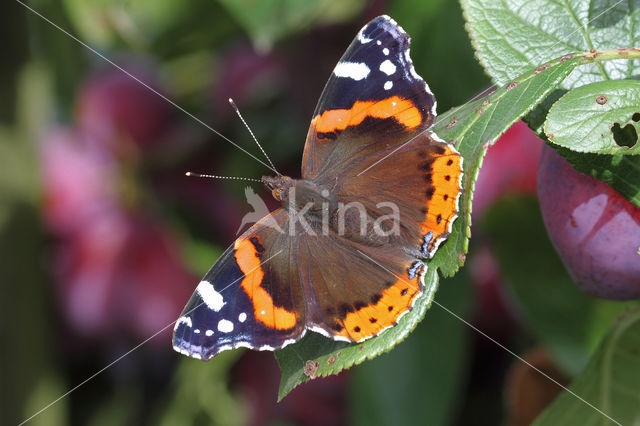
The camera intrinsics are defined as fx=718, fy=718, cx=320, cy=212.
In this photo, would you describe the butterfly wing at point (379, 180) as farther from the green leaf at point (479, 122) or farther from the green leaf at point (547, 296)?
the green leaf at point (547, 296)

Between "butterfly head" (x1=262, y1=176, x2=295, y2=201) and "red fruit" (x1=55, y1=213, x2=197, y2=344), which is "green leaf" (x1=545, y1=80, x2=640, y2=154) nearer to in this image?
"butterfly head" (x1=262, y1=176, x2=295, y2=201)

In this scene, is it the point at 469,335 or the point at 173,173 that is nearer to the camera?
the point at 469,335

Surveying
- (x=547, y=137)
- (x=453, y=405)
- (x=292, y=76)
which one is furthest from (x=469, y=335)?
(x=547, y=137)

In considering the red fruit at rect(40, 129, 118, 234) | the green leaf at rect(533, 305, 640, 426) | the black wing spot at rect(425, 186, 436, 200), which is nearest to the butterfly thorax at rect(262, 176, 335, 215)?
the black wing spot at rect(425, 186, 436, 200)

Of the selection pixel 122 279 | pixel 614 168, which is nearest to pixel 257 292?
pixel 614 168

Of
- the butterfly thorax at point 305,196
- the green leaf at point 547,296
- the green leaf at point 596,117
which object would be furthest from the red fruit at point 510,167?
the green leaf at point 596,117

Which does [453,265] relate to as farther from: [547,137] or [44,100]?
[44,100]

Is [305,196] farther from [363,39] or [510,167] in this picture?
[510,167]
